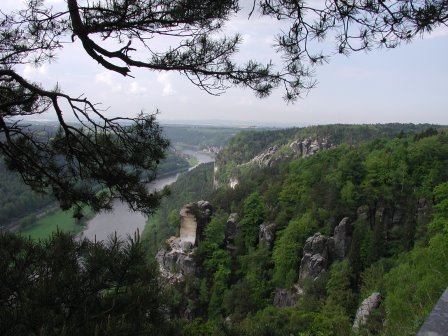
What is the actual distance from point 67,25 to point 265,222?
31539 millimetres

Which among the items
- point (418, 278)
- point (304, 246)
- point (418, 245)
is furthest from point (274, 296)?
point (418, 278)

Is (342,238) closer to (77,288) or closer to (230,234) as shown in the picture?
(230,234)

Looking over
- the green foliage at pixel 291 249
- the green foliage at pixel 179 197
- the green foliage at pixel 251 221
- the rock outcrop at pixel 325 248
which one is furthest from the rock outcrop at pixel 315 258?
the green foliage at pixel 179 197

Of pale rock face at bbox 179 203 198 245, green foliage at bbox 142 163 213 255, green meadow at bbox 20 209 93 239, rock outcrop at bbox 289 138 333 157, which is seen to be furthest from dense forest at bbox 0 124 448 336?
rock outcrop at bbox 289 138 333 157

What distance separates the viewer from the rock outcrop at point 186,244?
109ft

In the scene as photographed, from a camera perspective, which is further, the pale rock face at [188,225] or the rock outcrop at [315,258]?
the pale rock face at [188,225]

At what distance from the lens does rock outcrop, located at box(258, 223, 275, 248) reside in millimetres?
32719

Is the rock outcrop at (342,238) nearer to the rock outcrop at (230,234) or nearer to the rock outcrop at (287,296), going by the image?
the rock outcrop at (287,296)

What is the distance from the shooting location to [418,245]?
2289cm

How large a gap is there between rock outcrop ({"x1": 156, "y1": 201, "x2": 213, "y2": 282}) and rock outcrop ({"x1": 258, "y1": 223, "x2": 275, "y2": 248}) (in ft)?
A: 17.7

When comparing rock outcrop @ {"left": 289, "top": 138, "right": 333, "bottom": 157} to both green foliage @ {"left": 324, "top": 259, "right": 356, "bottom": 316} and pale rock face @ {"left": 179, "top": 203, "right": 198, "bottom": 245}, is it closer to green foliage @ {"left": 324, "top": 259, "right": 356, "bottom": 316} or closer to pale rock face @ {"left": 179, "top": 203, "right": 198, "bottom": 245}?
pale rock face @ {"left": 179, "top": 203, "right": 198, "bottom": 245}

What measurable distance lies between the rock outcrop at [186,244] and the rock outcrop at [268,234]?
17.7 ft

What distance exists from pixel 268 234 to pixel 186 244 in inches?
287

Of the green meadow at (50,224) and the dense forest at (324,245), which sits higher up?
the dense forest at (324,245)
